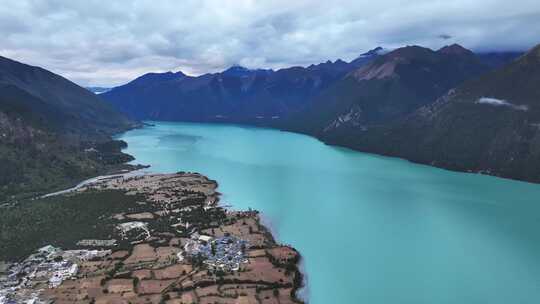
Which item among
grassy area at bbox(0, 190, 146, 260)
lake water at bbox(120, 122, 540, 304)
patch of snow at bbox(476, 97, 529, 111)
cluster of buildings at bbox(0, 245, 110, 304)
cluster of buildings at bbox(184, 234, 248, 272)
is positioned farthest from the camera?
patch of snow at bbox(476, 97, 529, 111)

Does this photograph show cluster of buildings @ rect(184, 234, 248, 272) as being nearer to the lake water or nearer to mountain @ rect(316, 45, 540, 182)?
the lake water

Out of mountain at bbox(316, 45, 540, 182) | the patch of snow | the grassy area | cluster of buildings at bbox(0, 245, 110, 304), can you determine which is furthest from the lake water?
the patch of snow

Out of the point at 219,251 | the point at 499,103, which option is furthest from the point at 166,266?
the point at 499,103

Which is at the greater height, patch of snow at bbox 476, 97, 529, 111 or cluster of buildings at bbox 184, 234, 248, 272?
patch of snow at bbox 476, 97, 529, 111

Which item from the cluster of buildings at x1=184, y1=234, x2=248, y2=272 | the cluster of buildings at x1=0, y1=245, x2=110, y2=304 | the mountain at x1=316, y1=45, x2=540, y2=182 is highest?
the mountain at x1=316, y1=45, x2=540, y2=182

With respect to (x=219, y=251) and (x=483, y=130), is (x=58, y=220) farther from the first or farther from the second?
(x=483, y=130)

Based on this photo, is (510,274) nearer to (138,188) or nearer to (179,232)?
(179,232)

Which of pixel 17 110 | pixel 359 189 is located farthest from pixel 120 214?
pixel 17 110
